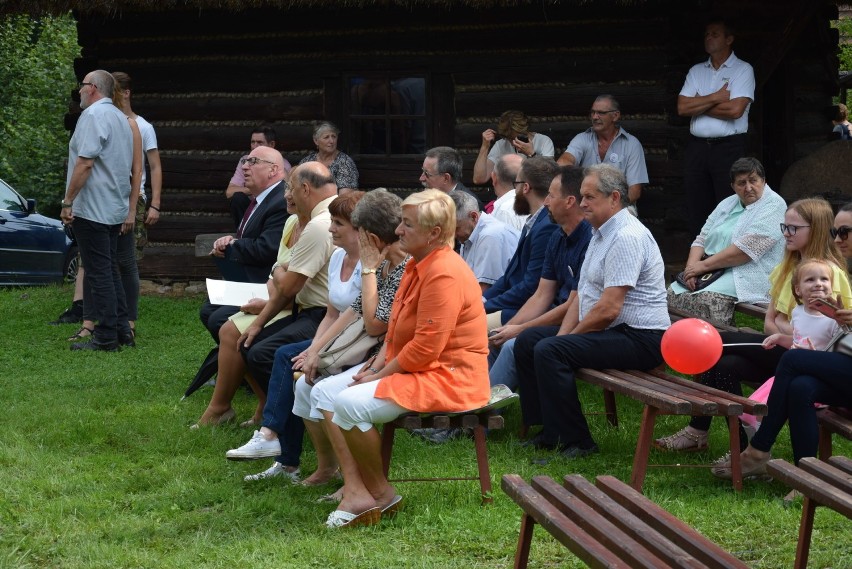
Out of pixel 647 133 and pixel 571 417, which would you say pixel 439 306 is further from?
pixel 647 133

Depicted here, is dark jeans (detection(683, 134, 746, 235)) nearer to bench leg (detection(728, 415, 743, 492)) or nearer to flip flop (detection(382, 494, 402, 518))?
bench leg (detection(728, 415, 743, 492))

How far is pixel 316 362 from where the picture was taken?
215 inches

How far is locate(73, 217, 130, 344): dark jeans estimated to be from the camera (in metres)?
9.06

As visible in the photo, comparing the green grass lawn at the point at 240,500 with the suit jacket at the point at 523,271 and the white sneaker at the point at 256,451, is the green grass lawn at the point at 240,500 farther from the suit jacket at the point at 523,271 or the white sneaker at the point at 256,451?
the suit jacket at the point at 523,271

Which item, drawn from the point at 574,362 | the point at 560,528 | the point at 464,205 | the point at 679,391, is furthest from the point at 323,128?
the point at 560,528

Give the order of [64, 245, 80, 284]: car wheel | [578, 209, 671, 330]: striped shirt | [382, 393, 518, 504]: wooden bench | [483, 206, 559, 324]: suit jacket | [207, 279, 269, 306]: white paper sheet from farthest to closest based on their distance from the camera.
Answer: [64, 245, 80, 284]: car wheel
[207, 279, 269, 306]: white paper sheet
[483, 206, 559, 324]: suit jacket
[578, 209, 671, 330]: striped shirt
[382, 393, 518, 504]: wooden bench

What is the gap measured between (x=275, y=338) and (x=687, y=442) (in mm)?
2184

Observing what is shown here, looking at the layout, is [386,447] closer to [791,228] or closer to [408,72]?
[791,228]

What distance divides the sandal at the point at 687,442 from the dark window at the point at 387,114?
5.72 metres

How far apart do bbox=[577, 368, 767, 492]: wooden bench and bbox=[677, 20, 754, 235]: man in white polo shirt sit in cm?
415

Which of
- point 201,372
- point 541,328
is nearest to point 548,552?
point 541,328

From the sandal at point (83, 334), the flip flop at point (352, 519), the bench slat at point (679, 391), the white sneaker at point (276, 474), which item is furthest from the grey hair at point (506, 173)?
the sandal at point (83, 334)

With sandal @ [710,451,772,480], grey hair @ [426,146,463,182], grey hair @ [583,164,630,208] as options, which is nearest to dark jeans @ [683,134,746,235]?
grey hair @ [426,146,463,182]

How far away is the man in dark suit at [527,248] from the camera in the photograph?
264 inches
